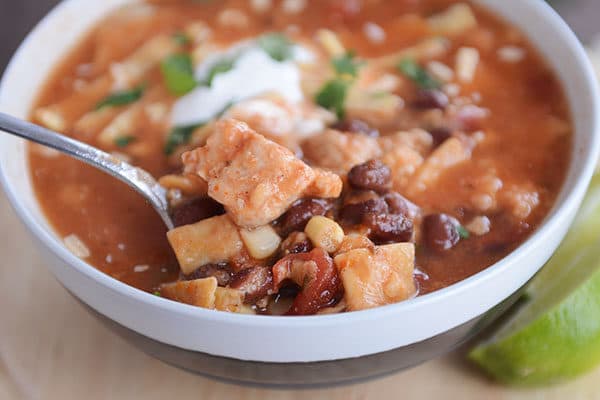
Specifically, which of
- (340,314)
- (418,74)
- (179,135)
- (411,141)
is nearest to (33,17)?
(179,135)

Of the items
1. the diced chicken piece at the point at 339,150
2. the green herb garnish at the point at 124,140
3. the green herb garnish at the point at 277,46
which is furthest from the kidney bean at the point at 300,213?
the green herb garnish at the point at 277,46

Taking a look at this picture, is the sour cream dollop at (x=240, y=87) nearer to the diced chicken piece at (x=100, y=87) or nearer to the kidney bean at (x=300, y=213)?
the diced chicken piece at (x=100, y=87)

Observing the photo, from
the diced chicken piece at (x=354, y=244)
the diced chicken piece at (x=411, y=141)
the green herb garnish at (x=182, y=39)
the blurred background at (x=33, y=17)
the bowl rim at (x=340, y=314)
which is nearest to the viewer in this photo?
the bowl rim at (x=340, y=314)

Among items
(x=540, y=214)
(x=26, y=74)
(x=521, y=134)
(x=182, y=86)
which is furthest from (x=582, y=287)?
(x=26, y=74)

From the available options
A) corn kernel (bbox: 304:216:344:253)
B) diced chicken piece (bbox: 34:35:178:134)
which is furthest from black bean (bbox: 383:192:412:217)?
diced chicken piece (bbox: 34:35:178:134)

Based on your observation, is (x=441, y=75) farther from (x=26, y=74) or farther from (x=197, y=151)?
(x=26, y=74)

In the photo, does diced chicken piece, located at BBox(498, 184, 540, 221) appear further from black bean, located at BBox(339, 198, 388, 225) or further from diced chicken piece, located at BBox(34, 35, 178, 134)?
diced chicken piece, located at BBox(34, 35, 178, 134)
